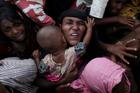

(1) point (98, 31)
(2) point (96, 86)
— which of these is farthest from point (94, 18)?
(2) point (96, 86)

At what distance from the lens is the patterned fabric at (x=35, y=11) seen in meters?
2.83

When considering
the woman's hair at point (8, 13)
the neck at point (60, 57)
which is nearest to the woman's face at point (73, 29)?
the neck at point (60, 57)

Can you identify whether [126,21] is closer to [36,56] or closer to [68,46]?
[68,46]

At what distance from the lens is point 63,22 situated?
2.83 metres

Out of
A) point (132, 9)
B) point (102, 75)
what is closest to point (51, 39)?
point (102, 75)

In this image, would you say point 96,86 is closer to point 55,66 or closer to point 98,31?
point 55,66

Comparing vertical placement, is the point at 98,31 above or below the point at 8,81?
above

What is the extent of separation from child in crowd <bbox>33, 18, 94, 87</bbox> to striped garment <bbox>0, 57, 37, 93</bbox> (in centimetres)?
7

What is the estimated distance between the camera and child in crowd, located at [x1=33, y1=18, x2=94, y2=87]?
266 cm

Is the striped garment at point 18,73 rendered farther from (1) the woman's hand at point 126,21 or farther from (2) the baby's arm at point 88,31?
(1) the woman's hand at point 126,21

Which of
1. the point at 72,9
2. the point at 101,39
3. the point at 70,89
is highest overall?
the point at 72,9

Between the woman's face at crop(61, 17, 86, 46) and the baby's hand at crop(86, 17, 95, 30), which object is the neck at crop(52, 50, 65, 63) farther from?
the baby's hand at crop(86, 17, 95, 30)

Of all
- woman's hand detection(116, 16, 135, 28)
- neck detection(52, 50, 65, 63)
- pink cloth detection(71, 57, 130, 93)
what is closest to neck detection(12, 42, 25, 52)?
neck detection(52, 50, 65, 63)

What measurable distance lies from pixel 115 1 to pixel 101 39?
285 mm
